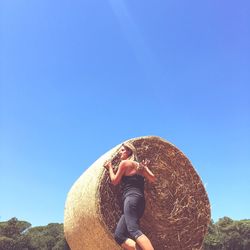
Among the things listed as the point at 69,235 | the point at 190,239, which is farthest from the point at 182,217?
the point at 69,235

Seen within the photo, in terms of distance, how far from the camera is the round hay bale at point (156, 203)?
6711 mm

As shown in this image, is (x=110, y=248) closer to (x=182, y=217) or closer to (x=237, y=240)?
(x=182, y=217)

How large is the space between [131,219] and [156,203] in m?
2.16

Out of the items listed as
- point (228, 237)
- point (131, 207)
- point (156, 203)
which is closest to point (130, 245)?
point (131, 207)

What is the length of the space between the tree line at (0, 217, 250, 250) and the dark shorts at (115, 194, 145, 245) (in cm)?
3633

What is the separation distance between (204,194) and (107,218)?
2.28 m

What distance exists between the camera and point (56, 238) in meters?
46.6

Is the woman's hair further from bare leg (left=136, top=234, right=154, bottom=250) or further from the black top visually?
bare leg (left=136, top=234, right=154, bottom=250)

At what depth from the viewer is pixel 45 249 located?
42625 millimetres

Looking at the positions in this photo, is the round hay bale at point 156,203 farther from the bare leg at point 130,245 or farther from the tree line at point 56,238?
the tree line at point 56,238

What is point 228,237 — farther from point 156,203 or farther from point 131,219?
point 131,219

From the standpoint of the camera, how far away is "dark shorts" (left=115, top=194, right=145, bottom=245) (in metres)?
5.33

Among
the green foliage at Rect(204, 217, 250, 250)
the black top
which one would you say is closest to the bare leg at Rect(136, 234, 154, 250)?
the black top

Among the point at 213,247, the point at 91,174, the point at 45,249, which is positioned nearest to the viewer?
the point at 91,174
